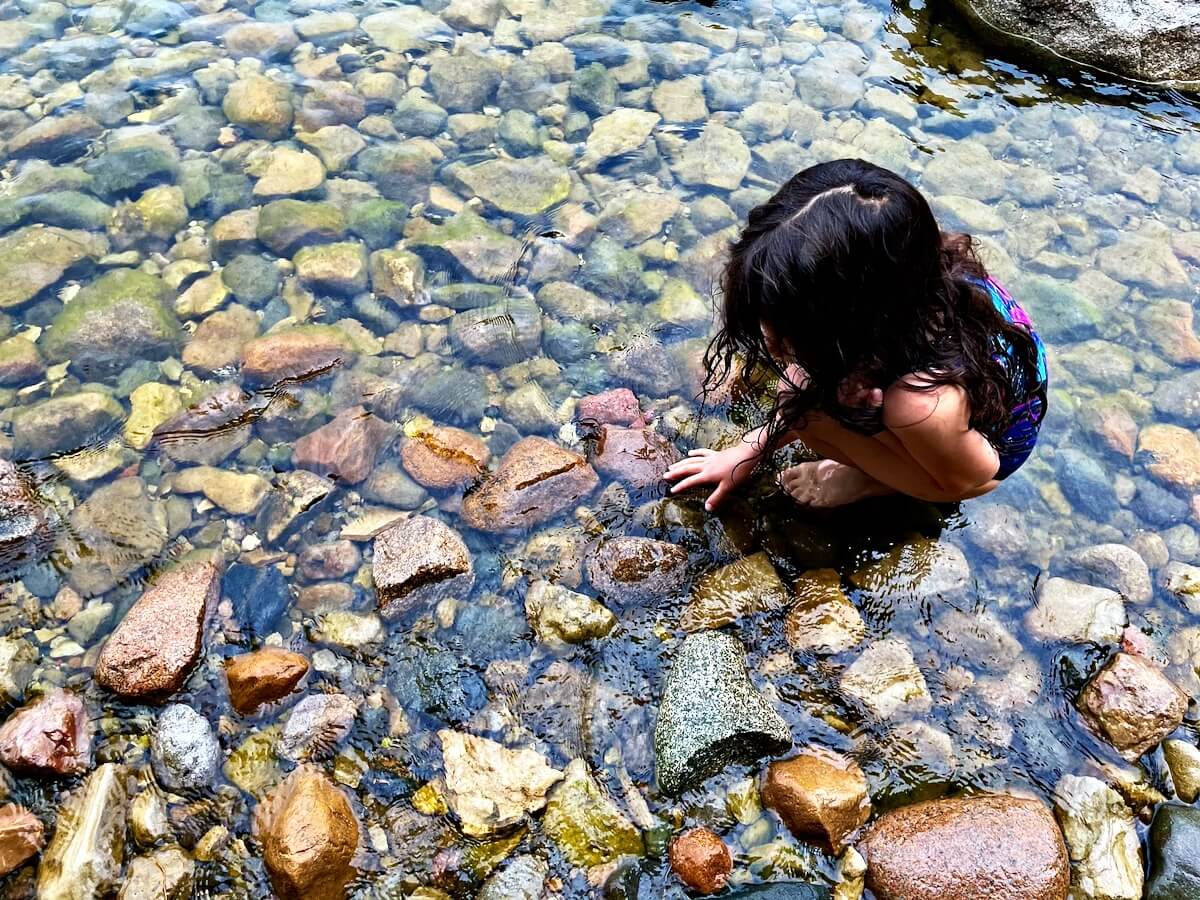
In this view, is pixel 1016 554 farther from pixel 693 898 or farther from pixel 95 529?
pixel 95 529

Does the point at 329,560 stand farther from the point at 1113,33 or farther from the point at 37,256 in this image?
the point at 1113,33

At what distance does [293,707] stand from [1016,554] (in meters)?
2.44

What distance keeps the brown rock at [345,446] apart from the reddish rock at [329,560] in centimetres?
29

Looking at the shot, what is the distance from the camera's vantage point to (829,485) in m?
2.97

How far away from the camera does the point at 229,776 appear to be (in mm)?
2393

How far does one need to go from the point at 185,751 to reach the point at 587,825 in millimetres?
1154

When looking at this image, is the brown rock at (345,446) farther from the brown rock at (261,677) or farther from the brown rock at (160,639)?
the brown rock at (261,677)

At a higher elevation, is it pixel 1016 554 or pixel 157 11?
pixel 157 11

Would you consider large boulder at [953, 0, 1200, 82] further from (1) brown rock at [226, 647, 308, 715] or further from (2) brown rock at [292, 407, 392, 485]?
(1) brown rock at [226, 647, 308, 715]

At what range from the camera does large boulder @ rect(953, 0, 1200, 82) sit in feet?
15.5

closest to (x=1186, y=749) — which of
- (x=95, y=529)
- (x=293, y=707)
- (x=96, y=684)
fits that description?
(x=293, y=707)

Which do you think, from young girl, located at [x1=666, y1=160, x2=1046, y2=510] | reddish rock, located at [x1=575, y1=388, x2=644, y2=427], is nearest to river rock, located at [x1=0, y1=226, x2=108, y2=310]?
reddish rock, located at [x1=575, y1=388, x2=644, y2=427]

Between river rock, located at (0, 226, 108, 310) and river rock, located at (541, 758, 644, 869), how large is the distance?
3.02 meters

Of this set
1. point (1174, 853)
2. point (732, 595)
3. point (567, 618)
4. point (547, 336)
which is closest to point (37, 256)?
point (547, 336)
